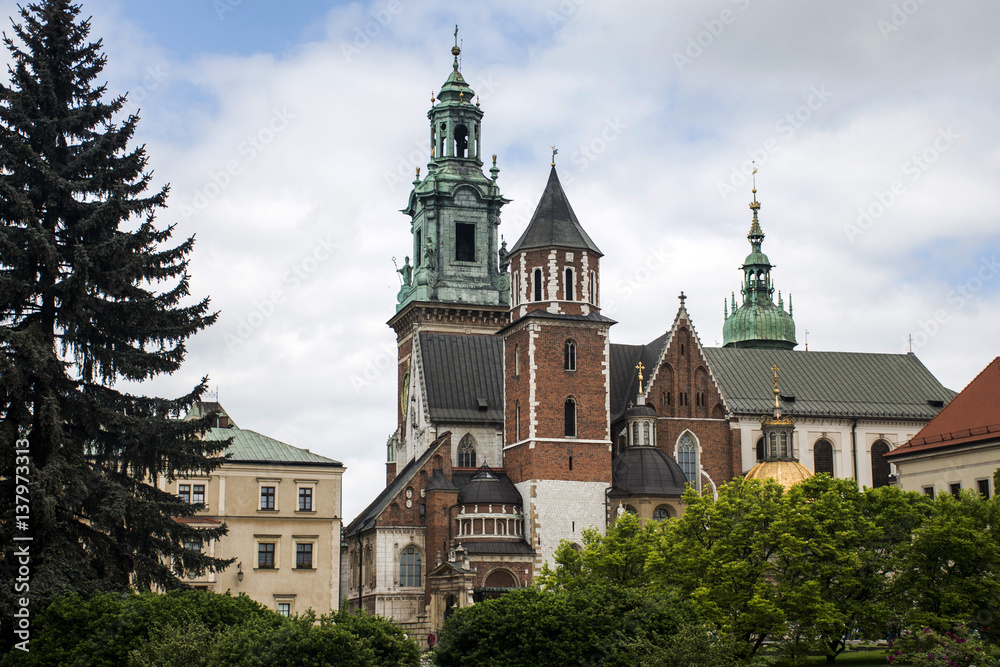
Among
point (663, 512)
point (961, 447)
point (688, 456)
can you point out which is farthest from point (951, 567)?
point (688, 456)

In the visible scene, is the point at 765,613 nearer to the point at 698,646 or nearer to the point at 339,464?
the point at 698,646

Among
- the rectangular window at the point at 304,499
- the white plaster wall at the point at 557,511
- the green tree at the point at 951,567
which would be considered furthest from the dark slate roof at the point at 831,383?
the green tree at the point at 951,567

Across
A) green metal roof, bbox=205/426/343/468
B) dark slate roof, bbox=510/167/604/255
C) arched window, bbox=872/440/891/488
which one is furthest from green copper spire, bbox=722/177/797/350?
green metal roof, bbox=205/426/343/468

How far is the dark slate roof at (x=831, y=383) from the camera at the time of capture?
3044 inches

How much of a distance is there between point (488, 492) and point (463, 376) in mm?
11270

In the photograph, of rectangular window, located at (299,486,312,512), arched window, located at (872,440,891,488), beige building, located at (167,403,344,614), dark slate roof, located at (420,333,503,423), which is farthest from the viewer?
arched window, located at (872,440,891,488)

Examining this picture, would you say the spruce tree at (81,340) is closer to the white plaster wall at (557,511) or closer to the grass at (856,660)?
the grass at (856,660)

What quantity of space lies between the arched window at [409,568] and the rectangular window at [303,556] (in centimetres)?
829

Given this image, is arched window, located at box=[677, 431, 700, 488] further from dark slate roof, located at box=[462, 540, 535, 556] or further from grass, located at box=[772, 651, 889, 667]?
grass, located at box=[772, 651, 889, 667]

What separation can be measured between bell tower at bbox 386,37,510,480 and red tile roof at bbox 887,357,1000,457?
1253 inches

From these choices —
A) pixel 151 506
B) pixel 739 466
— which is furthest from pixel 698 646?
pixel 739 466

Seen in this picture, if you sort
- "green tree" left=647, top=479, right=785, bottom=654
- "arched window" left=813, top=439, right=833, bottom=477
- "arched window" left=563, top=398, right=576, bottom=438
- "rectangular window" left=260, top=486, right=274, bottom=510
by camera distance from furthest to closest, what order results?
"arched window" left=813, top=439, right=833, bottom=477 < "arched window" left=563, top=398, right=576, bottom=438 < "rectangular window" left=260, top=486, right=274, bottom=510 < "green tree" left=647, top=479, right=785, bottom=654

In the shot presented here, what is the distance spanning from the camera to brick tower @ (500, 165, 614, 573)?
64.8 meters

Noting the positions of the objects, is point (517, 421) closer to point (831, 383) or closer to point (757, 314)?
point (831, 383)
